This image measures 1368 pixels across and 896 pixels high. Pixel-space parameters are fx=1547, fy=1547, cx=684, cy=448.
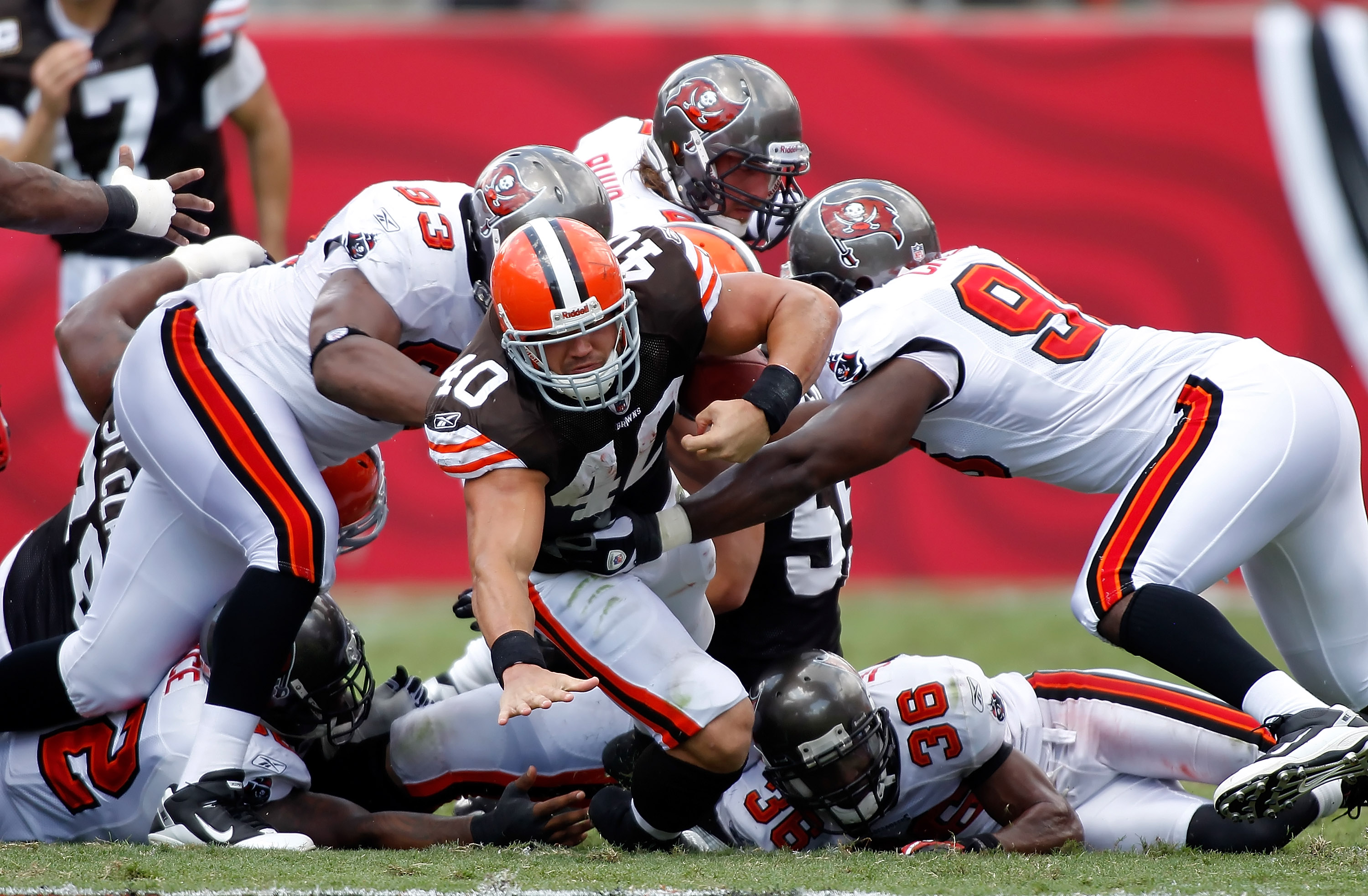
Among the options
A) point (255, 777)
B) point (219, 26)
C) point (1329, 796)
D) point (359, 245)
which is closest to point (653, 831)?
point (255, 777)

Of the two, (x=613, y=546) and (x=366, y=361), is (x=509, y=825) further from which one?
(x=366, y=361)

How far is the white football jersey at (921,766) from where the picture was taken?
11.5 feet

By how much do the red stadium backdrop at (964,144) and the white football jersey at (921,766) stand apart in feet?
15.7

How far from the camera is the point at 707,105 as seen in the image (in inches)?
187

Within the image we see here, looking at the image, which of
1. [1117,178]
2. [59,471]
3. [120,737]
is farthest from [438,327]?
[1117,178]

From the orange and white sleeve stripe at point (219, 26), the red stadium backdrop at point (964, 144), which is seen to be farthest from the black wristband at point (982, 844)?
the red stadium backdrop at point (964, 144)

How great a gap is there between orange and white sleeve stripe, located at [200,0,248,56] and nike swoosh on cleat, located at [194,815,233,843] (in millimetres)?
4038

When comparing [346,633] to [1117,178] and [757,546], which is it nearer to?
[757,546]

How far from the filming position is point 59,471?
319 inches

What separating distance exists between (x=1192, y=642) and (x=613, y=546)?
1294mm

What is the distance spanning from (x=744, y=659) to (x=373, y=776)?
104 cm

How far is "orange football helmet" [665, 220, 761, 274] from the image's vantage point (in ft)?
13.3

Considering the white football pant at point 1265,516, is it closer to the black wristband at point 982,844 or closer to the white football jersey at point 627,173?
the black wristband at point 982,844

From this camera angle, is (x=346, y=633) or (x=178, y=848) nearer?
(x=178, y=848)
